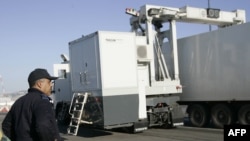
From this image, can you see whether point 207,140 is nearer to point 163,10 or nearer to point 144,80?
point 144,80

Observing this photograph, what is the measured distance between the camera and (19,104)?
4637 mm

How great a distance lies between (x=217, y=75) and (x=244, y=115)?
1.80 meters

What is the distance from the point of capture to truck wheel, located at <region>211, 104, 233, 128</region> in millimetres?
14541

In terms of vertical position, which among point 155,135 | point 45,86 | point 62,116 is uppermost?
point 45,86

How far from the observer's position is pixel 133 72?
13711 millimetres

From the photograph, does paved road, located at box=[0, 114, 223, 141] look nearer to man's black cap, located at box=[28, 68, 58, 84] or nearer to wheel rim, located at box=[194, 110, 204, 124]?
wheel rim, located at box=[194, 110, 204, 124]

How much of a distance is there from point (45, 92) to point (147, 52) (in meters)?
10.2

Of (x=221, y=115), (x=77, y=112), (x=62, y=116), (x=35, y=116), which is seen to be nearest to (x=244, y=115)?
(x=221, y=115)

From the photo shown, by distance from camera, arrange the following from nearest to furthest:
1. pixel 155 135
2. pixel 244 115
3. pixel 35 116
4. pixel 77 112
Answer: pixel 35 116 < pixel 155 135 < pixel 244 115 < pixel 77 112

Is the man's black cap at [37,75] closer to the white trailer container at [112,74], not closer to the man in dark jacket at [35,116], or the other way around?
the man in dark jacket at [35,116]

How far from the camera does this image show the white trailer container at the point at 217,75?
13.8m

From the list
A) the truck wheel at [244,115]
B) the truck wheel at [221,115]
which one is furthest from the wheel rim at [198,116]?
the truck wheel at [244,115]

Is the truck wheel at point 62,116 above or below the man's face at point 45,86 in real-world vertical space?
below

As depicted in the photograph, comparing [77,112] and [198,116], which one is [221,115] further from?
[77,112]
